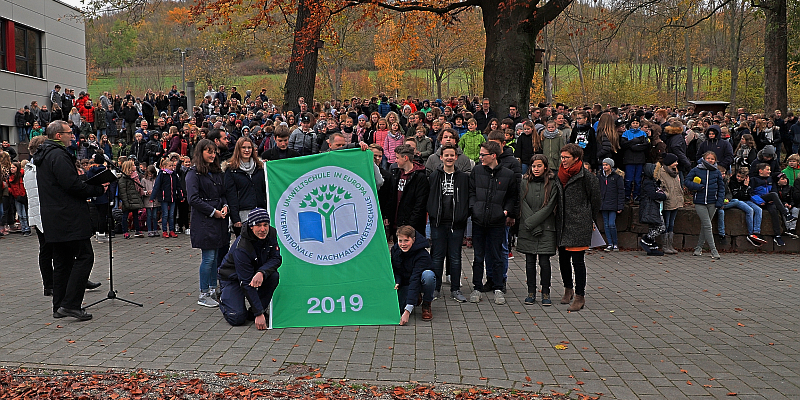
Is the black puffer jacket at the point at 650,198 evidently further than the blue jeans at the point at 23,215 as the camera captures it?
No

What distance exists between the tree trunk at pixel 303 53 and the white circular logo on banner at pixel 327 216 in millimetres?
13280

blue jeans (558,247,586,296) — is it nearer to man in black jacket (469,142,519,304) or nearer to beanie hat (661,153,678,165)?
man in black jacket (469,142,519,304)

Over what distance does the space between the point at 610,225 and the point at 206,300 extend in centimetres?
786

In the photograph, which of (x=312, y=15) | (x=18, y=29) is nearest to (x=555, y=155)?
(x=312, y=15)

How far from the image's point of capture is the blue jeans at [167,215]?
14273mm

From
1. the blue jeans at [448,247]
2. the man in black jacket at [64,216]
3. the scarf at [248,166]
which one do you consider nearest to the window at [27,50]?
the man in black jacket at [64,216]

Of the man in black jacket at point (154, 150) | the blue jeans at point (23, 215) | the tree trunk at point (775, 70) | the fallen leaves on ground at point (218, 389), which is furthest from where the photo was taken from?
the tree trunk at point (775, 70)

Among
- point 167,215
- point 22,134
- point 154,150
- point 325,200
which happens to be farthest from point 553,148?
point 22,134

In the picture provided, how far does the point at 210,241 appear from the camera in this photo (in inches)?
309

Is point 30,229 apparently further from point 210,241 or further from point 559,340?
point 559,340

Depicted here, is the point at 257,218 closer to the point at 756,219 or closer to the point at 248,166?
the point at 248,166

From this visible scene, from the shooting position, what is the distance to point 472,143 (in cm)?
1307

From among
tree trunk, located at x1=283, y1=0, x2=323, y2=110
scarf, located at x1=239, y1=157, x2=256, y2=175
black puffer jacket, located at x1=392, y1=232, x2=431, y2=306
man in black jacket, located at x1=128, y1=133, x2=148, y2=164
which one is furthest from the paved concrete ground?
tree trunk, located at x1=283, y1=0, x2=323, y2=110

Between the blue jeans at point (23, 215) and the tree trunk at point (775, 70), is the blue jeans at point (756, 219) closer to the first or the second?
the tree trunk at point (775, 70)
